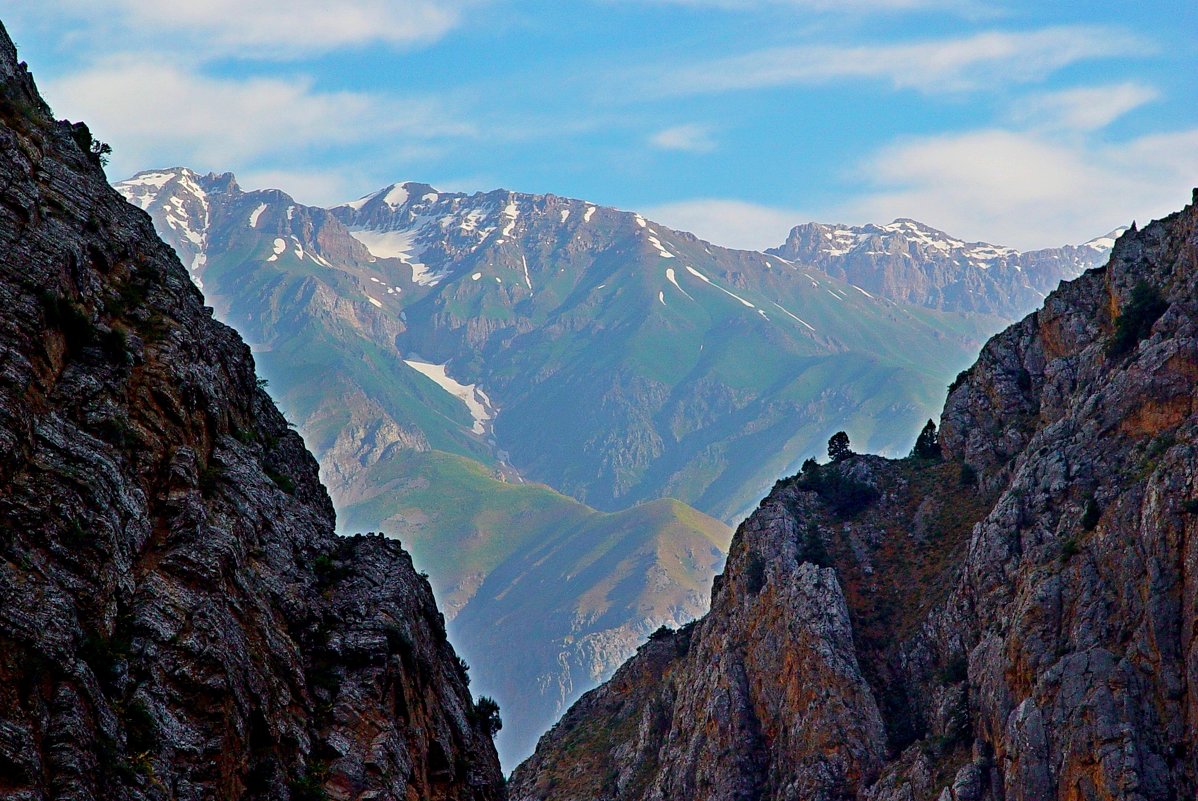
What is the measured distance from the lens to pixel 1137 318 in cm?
8519

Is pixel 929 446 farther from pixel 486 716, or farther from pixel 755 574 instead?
pixel 486 716

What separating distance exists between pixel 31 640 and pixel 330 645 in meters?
11.4

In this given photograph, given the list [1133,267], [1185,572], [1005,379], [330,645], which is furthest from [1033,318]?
[330,645]

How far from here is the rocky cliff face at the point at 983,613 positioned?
67750mm

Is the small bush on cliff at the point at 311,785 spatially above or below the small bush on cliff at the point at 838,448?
below

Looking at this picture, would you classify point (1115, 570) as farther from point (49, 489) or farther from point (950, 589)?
point (49, 489)

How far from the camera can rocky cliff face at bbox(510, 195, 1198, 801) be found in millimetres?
67750

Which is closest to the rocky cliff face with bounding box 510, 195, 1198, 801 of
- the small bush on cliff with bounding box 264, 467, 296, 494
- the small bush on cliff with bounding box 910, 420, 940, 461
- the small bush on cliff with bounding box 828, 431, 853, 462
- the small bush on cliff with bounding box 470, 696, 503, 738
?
the small bush on cliff with bounding box 910, 420, 940, 461

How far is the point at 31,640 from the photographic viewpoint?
76.5ft

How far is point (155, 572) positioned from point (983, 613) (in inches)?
2631

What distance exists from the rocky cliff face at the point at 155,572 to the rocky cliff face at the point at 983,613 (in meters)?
40.2

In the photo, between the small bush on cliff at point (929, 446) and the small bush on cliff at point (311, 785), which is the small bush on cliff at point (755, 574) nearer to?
the small bush on cliff at point (929, 446)

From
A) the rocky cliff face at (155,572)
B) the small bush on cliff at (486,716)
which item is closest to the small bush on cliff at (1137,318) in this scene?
the small bush on cliff at (486,716)

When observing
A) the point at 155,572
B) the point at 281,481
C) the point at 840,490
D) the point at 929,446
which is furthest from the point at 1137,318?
the point at 155,572
